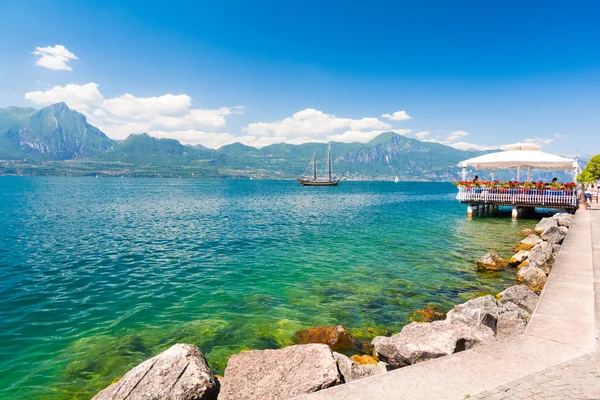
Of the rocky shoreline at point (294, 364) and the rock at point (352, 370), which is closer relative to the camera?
the rocky shoreline at point (294, 364)

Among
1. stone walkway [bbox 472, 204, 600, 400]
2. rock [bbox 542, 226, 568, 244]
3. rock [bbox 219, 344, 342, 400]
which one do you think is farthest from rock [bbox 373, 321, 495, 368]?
rock [bbox 542, 226, 568, 244]

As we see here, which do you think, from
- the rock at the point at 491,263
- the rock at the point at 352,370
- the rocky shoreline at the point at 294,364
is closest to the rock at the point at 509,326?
the rocky shoreline at the point at 294,364

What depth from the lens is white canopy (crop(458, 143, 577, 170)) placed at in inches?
1276

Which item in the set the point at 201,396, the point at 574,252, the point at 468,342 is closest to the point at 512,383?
the point at 468,342

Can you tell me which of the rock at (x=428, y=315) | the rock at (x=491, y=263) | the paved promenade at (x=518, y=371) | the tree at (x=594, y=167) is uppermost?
the tree at (x=594, y=167)

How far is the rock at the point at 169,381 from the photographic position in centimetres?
557

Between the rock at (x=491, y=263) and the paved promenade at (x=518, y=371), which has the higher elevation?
the paved promenade at (x=518, y=371)

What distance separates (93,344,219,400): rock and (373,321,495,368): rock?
395cm

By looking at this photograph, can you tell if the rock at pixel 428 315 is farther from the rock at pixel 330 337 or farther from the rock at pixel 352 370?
the rock at pixel 352 370

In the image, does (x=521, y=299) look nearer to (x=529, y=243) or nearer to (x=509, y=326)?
(x=509, y=326)

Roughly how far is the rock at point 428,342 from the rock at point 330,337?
2.23m

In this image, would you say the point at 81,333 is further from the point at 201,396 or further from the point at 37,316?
the point at 201,396

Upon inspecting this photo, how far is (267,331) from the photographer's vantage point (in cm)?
1178

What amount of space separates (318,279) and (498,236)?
20.0 meters
